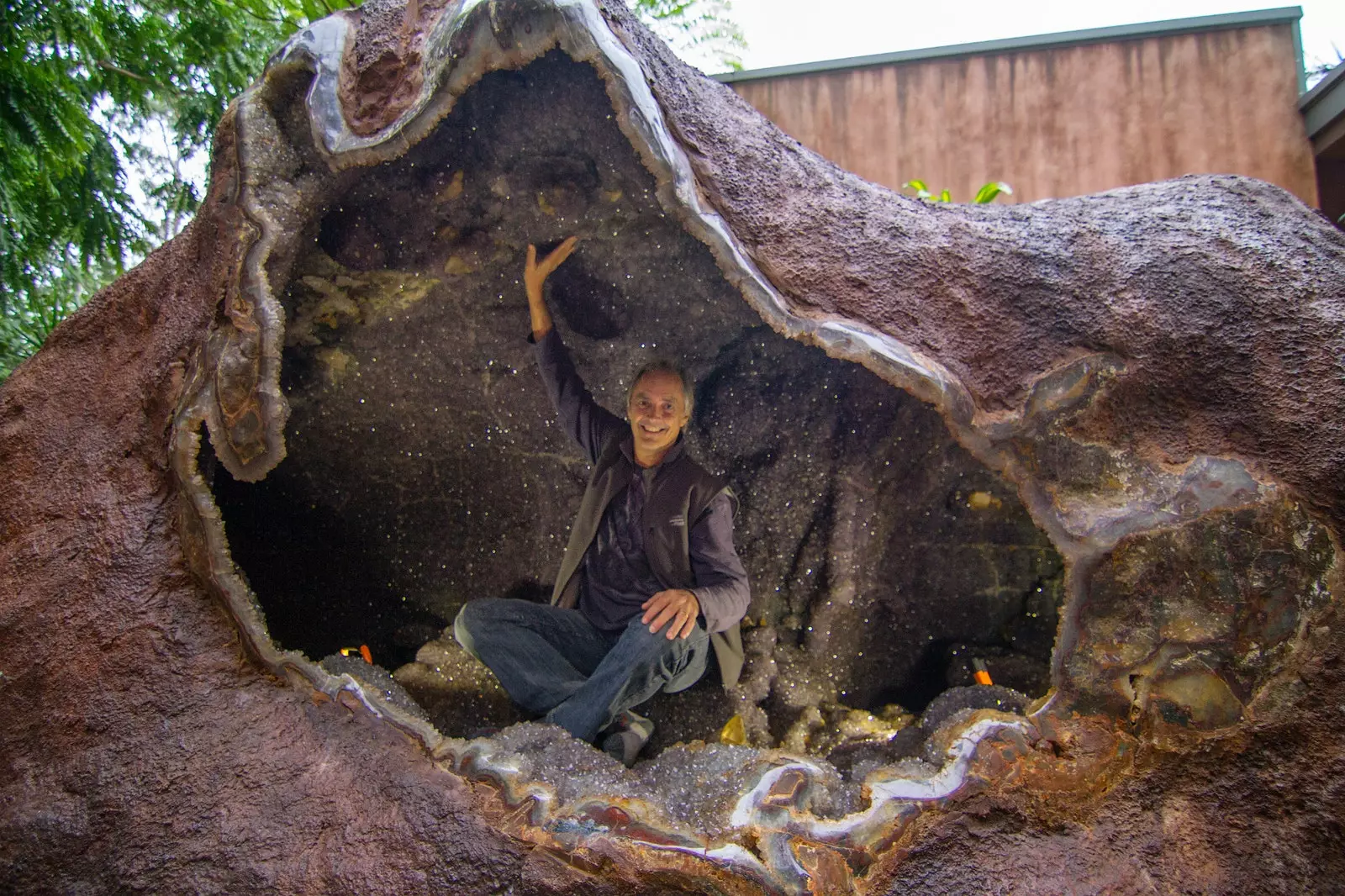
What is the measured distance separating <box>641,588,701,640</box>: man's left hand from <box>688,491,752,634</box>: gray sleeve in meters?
0.03

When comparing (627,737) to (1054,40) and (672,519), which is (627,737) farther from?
(1054,40)

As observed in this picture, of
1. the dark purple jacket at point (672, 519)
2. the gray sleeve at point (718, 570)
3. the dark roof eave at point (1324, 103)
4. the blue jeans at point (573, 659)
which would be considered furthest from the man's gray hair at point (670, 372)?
the dark roof eave at point (1324, 103)

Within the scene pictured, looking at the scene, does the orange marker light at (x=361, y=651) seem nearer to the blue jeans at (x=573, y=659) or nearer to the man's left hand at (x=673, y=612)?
the blue jeans at (x=573, y=659)

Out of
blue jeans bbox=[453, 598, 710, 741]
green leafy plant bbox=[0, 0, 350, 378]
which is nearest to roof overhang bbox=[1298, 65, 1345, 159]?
blue jeans bbox=[453, 598, 710, 741]

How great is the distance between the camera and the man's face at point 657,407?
222 cm

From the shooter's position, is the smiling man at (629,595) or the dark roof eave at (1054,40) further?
the dark roof eave at (1054,40)

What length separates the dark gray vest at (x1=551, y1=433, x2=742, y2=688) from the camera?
2.22 meters

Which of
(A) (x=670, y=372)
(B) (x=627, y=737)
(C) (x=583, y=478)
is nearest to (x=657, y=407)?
(A) (x=670, y=372)

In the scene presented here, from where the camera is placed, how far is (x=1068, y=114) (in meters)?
3.74

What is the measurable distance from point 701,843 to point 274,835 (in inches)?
29.6

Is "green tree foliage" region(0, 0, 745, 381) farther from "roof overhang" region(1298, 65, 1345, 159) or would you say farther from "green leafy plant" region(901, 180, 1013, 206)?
"roof overhang" region(1298, 65, 1345, 159)

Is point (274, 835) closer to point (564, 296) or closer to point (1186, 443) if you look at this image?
point (564, 296)

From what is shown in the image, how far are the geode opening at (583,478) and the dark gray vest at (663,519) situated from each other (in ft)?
1.12

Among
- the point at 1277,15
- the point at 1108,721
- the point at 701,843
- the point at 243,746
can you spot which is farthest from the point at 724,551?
the point at 1277,15
